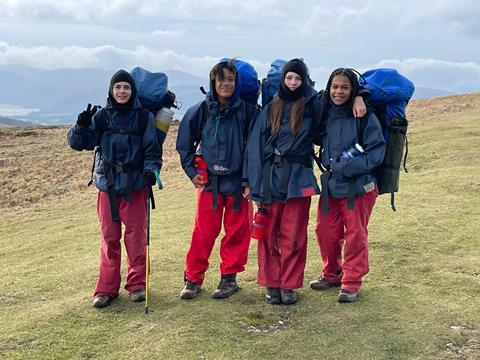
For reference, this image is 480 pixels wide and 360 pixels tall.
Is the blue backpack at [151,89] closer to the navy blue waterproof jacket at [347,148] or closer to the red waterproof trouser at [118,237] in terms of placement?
the red waterproof trouser at [118,237]

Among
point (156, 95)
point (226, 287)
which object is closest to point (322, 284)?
point (226, 287)

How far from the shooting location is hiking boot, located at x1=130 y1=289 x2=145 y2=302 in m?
8.15

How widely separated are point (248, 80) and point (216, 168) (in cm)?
141

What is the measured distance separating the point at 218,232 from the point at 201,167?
1057 millimetres

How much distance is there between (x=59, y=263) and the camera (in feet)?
37.7

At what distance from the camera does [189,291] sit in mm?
8188

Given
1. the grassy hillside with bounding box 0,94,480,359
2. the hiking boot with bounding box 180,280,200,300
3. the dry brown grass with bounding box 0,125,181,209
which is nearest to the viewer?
the grassy hillside with bounding box 0,94,480,359

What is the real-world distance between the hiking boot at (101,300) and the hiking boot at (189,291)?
1.14 meters

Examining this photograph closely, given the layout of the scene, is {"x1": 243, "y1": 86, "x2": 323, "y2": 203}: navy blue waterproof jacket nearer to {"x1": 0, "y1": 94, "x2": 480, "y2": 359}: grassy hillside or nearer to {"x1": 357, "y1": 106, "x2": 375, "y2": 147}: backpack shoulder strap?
{"x1": 357, "y1": 106, "x2": 375, "y2": 147}: backpack shoulder strap

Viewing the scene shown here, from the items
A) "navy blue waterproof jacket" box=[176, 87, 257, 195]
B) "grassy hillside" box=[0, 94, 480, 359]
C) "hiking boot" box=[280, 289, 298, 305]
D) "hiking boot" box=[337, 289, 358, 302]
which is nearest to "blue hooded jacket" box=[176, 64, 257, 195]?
"navy blue waterproof jacket" box=[176, 87, 257, 195]

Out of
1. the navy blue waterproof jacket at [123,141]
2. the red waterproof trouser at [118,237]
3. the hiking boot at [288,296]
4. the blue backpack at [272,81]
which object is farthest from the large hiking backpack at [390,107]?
the red waterproof trouser at [118,237]

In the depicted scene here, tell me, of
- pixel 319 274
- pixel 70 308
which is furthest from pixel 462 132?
pixel 70 308

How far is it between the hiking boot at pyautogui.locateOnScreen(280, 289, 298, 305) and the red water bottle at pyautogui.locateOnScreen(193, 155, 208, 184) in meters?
2.04

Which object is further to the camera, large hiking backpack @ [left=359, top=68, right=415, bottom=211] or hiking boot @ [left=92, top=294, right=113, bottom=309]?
hiking boot @ [left=92, top=294, right=113, bottom=309]
